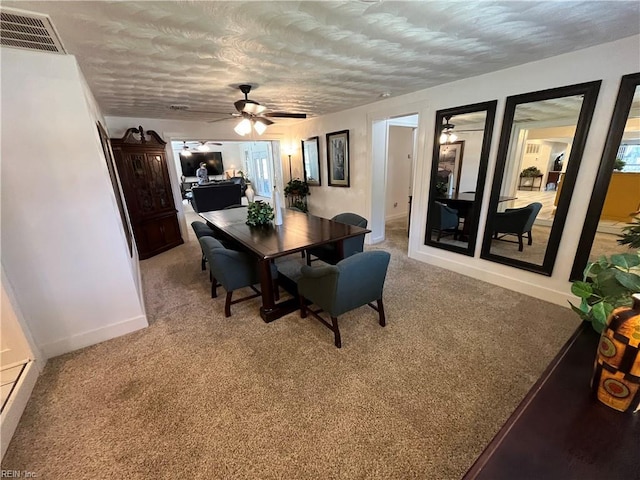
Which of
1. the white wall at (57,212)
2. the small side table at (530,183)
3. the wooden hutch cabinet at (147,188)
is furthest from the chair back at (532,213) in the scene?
the wooden hutch cabinet at (147,188)

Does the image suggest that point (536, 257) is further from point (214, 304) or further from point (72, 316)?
point (72, 316)

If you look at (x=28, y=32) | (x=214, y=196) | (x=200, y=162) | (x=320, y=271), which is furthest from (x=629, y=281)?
(x=200, y=162)

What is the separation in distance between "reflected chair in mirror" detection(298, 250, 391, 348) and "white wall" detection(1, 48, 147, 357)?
5.59 ft

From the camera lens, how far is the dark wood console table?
67cm

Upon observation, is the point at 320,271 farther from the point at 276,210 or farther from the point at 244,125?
the point at 244,125

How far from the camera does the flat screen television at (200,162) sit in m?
10.9

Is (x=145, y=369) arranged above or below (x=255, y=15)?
below

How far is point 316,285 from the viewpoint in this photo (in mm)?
2080

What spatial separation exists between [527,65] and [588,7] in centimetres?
103

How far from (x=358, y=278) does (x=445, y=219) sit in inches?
86.2

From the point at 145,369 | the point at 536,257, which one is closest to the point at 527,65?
the point at 536,257

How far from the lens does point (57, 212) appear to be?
6.43 feet

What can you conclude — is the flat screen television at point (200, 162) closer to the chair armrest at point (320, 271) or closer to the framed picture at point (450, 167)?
the framed picture at point (450, 167)

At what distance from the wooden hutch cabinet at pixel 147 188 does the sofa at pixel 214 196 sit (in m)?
2.97
